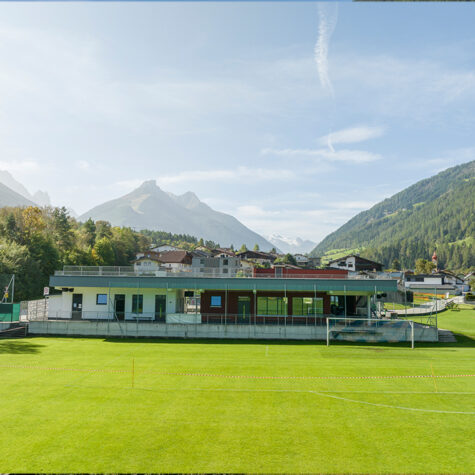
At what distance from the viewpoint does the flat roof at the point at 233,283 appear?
3525 cm

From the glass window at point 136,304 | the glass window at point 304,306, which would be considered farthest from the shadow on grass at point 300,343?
the glass window at point 304,306

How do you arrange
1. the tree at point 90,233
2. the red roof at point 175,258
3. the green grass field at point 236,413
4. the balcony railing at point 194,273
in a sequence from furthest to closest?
the tree at point 90,233
the red roof at point 175,258
the balcony railing at point 194,273
the green grass field at point 236,413

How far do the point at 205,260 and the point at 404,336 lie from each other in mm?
44624

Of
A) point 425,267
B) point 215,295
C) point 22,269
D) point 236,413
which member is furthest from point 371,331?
point 425,267

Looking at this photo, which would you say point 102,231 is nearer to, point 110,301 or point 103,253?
point 103,253

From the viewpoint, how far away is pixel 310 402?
16.5 metres

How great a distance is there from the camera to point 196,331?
3506 cm

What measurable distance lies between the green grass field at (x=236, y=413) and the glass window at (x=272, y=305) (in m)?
11.2

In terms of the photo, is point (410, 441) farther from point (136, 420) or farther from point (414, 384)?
point (136, 420)

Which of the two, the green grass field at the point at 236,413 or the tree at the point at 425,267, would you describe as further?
the tree at the point at 425,267

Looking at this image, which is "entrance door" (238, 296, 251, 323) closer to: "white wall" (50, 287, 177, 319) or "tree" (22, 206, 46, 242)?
"white wall" (50, 287, 177, 319)

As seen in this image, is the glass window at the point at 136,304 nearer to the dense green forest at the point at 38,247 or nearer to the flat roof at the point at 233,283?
the flat roof at the point at 233,283

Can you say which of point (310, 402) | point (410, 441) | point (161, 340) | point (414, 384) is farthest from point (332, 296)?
point (410, 441)

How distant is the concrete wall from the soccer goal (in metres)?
0.08
